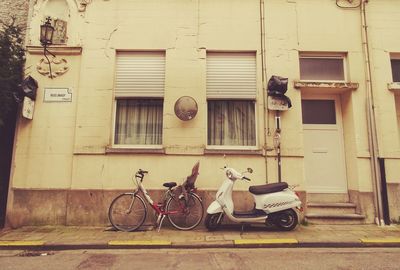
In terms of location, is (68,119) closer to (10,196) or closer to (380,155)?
(10,196)

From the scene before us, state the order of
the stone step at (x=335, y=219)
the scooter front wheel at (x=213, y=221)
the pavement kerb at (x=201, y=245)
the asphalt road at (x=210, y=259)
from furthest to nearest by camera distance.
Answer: the stone step at (x=335, y=219) < the scooter front wheel at (x=213, y=221) < the pavement kerb at (x=201, y=245) < the asphalt road at (x=210, y=259)

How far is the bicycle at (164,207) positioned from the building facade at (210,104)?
393mm

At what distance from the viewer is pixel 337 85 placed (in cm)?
729

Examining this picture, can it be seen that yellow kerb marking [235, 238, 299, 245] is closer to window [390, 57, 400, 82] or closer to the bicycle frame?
the bicycle frame

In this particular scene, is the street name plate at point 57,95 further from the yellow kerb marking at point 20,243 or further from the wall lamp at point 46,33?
the yellow kerb marking at point 20,243

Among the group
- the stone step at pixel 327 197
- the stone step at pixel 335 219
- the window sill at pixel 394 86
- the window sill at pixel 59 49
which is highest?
the window sill at pixel 59 49

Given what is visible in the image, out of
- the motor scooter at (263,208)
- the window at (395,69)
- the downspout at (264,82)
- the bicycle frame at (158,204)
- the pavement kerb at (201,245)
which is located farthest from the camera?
the window at (395,69)

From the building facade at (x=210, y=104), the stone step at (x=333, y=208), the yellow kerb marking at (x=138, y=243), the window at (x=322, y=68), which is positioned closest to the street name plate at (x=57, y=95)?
the building facade at (x=210, y=104)

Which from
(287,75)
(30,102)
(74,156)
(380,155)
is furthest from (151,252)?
(380,155)

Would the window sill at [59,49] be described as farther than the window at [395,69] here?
No

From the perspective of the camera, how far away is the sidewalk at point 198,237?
5.27 m

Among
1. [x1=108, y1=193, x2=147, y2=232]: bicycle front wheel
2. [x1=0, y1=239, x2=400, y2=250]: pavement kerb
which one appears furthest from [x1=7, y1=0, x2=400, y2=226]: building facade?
[x1=0, y1=239, x2=400, y2=250]: pavement kerb

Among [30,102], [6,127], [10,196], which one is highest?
[30,102]

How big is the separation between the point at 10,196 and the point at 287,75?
7.25m
